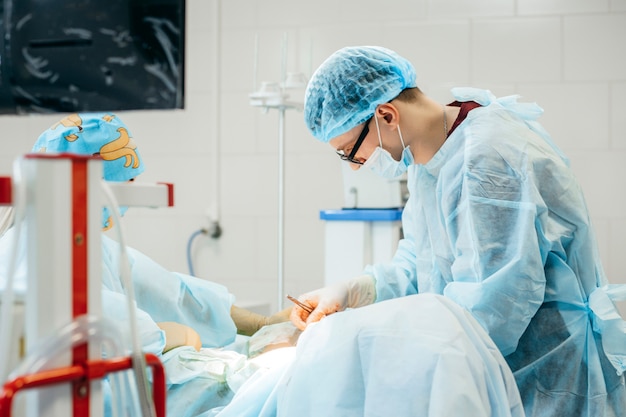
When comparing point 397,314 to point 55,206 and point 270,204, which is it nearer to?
point 55,206

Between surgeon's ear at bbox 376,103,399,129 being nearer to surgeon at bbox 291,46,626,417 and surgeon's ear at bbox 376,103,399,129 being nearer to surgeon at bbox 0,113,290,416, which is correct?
surgeon at bbox 291,46,626,417

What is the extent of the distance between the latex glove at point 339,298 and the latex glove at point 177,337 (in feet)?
0.89

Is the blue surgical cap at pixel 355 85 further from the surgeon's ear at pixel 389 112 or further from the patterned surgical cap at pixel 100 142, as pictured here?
the patterned surgical cap at pixel 100 142

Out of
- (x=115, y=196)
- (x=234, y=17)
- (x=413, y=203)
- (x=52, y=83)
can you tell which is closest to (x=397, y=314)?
(x=115, y=196)

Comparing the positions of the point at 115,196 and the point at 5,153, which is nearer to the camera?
the point at 115,196

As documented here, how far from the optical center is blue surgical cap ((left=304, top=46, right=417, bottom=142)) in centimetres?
185

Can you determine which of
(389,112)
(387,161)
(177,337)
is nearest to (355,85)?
(389,112)

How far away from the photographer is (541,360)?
1.59 meters

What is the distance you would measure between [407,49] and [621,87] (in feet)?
3.22

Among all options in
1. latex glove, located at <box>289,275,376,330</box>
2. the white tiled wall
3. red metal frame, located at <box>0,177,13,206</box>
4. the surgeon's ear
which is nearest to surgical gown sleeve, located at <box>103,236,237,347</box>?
latex glove, located at <box>289,275,376,330</box>

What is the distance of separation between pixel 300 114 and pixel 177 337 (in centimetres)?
188

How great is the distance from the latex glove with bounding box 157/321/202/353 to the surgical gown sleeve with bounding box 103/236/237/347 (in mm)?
189

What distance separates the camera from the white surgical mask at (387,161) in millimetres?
1851

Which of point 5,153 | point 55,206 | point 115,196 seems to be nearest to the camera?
point 55,206
